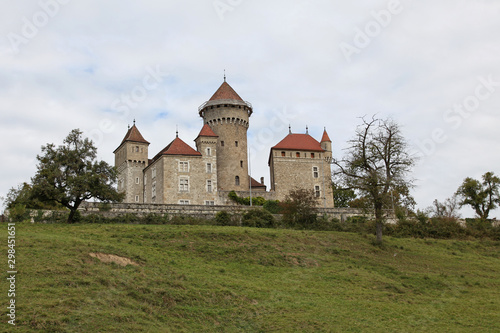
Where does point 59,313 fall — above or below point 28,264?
below

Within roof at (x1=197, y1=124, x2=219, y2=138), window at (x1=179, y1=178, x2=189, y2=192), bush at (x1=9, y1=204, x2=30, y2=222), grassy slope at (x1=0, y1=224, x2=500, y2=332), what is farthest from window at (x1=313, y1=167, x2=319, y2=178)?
bush at (x1=9, y1=204, x2=30, y2=222)

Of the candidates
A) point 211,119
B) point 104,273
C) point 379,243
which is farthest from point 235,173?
point 104,273

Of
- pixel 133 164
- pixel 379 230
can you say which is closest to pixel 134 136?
pixel 133 164

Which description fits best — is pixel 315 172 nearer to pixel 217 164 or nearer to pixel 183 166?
pixel 217 164

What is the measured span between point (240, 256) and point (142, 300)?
11.2m

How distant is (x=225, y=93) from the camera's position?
216 feet

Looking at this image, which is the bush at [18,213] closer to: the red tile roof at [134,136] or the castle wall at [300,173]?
the red tile roof at [134,136]

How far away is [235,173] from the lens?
2459 inches

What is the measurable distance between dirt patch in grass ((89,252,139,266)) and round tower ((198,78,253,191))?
3383cm

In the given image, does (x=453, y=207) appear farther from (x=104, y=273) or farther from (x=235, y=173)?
(x=104, y=273)

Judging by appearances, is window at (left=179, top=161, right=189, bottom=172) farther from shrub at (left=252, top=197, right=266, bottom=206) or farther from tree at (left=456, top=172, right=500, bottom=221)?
tree at (left=456, top=172, right=500, bottom=221)

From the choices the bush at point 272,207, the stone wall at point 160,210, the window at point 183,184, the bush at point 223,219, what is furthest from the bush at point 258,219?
the window at point 183,184

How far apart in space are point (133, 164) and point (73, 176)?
22.7m

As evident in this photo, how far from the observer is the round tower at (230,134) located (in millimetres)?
62250
